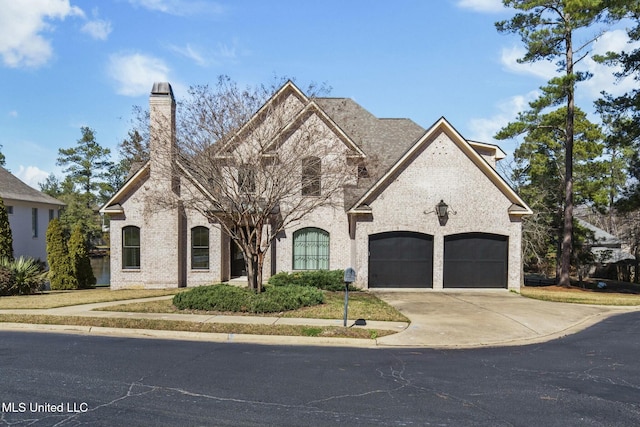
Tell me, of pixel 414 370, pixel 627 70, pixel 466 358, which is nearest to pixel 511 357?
pixel 466 358

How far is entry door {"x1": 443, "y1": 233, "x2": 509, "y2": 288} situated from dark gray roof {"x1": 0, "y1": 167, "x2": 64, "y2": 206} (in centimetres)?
2706

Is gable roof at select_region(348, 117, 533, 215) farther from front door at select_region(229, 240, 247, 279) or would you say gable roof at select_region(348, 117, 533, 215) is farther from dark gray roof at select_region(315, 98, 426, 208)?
front door at select_region(229, 240, 247, 279)

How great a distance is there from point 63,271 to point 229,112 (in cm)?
1311

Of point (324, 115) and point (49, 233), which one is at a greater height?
point (324, 115)

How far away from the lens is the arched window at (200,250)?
67.1 feet

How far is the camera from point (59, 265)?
72.0 feet

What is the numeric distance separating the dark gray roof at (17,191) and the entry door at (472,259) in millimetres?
27056

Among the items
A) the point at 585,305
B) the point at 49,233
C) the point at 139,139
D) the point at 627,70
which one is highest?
the point at 627,70

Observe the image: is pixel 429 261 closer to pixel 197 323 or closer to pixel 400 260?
pixel 400 260

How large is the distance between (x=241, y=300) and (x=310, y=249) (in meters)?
7.89

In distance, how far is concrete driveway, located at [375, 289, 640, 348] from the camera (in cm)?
1059

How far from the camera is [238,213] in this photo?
47.7 ft

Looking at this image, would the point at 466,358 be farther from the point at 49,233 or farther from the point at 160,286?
the point at 49,233

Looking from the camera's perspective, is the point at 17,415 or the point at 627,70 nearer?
the point at 17,415
